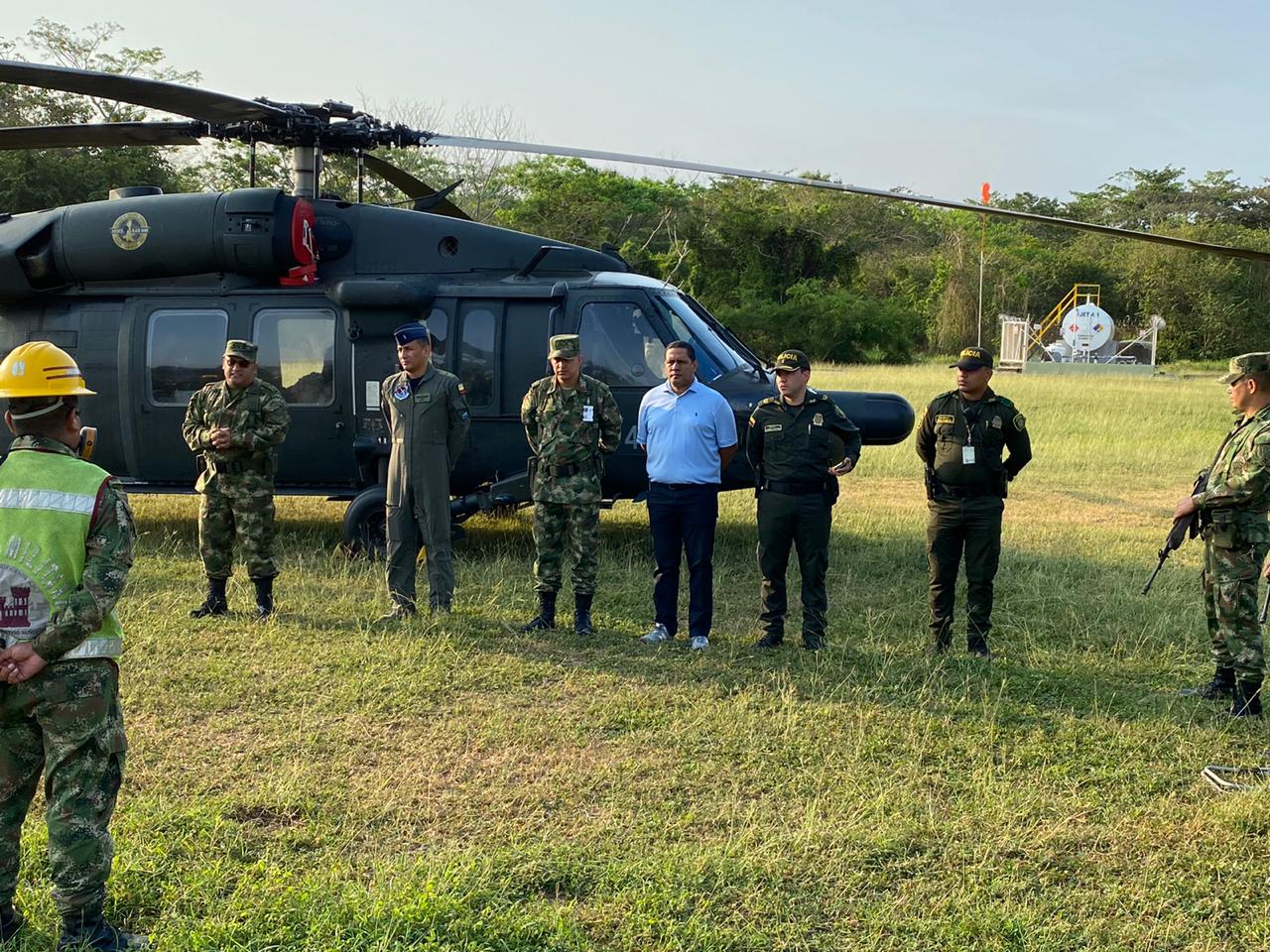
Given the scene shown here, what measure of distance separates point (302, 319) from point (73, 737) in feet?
19.0

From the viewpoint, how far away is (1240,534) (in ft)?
16.9

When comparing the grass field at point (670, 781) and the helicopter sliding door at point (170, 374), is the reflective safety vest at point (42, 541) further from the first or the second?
the helicopter sliding door at point (170, 374)

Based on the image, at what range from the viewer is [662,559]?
6.29 metres

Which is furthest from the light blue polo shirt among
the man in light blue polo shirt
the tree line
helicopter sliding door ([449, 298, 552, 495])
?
the tree line

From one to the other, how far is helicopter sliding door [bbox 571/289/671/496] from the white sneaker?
1.80m

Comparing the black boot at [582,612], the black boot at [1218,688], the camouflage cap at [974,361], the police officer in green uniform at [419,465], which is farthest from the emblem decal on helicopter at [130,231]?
the black boot at [1218,688]

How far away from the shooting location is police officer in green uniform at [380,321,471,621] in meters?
6.43

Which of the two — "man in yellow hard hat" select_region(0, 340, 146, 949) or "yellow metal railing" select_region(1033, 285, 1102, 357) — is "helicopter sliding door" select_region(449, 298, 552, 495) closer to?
"man in yellow hard hat" select_region(0, 340, 146, 949)

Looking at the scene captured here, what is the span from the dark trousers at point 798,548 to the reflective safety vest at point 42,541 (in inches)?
149

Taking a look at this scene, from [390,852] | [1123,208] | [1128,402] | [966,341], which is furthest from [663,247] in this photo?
[390,852]

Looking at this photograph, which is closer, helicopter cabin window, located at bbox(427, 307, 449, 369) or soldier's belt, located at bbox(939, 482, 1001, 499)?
soldier's belt, located at bbox(939, 482, 1001, 499)

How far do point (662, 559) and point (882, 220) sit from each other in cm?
5231

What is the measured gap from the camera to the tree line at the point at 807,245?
30.3m

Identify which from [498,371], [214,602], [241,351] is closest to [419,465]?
[241,351]
